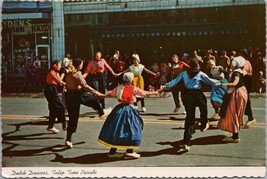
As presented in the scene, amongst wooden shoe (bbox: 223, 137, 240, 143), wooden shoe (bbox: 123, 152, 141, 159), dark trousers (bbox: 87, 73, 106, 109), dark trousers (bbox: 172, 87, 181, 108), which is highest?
dark trousers (bbox: 87, 73, 106, 109)

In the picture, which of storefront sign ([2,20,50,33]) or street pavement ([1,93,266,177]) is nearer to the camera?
street pavement ([1,93,266,177])

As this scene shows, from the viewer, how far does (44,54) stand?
6.41 m

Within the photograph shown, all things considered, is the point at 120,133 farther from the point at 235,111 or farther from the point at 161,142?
the point at 235,111

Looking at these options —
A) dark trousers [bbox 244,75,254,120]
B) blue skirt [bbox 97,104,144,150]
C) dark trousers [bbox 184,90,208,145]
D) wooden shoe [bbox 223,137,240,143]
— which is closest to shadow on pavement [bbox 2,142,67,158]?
blue skirt [bbox 97,104,144,150]

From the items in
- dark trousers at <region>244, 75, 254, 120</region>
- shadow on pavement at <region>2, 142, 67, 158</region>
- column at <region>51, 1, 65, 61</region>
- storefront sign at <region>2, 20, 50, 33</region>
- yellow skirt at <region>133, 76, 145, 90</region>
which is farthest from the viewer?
column at <region>51, 1, 65, 61</region>

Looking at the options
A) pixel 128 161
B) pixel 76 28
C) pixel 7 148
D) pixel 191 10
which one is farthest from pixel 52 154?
pixel 191 10

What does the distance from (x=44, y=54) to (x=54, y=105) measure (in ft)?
3.05

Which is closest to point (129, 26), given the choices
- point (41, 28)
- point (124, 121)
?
point (41, 28)

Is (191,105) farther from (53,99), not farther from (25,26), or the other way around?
(25,26)

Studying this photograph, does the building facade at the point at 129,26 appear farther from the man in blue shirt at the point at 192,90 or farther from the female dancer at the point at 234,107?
the man in blue shirt at the point at 192,90

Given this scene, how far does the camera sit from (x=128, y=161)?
17.7 ft

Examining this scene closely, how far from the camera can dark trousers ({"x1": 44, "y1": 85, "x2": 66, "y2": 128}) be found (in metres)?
6.02

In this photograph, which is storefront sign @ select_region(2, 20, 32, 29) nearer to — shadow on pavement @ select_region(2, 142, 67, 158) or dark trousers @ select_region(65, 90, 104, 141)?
dark trousers @ select_region(65, 90, 104, 141)

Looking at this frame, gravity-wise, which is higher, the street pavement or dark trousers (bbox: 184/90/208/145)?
dark trousers (bbox: 184/90/208/145)
